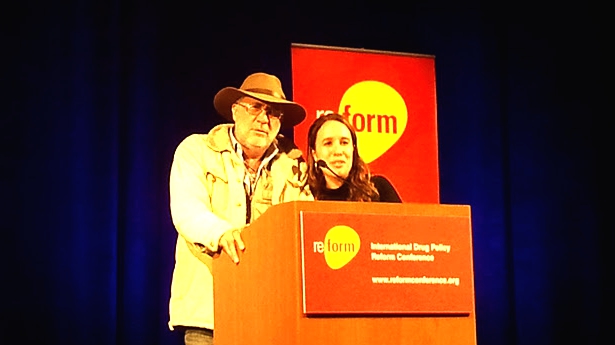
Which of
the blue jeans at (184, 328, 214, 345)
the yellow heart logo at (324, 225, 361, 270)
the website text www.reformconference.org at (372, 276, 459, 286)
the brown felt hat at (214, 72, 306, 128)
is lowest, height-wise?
the blue jeans at (184, 328, 214, 345)

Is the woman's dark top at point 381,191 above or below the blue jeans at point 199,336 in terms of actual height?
above

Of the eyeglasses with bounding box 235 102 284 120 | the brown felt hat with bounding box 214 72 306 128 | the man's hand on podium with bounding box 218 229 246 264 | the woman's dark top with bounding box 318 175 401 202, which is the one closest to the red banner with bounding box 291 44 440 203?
the woman's dark top with bounding box 318 175 401 202

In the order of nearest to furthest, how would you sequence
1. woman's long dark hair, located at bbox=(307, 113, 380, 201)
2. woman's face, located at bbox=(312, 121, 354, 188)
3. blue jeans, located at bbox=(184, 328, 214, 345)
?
blue jeans, located at bbox=(184, 328, 214, 345) < woman's long dark hair, located at bbox=(307, 113, 380, 201) < woman's face, located at bbox=(312, 121, 354, 188)

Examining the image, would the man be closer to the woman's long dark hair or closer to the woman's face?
the woman's long dark hair

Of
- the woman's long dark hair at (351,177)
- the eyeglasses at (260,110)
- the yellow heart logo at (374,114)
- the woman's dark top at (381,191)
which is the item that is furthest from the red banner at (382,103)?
the eyeglasses at (260,110)

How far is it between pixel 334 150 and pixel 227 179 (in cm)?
51

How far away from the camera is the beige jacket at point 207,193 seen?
258 centimetres

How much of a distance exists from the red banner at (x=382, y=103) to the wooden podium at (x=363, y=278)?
2128 millimetres

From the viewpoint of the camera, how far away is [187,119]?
3.91m

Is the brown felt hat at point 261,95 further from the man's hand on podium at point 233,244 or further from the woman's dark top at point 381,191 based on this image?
the man's hand on podium at point 233,244

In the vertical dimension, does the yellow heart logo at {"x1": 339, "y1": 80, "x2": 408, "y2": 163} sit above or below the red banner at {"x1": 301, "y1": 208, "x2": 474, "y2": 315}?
above

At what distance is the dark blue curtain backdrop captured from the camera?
3598 millimetres

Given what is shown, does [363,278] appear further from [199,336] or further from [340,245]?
[199,336]

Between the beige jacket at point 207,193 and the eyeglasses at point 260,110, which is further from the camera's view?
the eyeglasses at point 260,110
